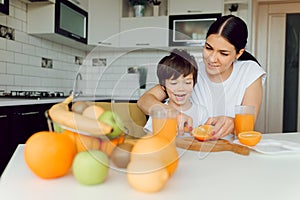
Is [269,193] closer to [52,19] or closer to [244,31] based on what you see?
[244,31]

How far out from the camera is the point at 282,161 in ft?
3.08

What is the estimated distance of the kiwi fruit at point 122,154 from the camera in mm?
634

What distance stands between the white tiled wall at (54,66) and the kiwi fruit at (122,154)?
198 millimetres

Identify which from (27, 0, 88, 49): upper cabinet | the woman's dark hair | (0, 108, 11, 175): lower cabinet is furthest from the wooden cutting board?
(27, 0, 88, 49): upper cabinet

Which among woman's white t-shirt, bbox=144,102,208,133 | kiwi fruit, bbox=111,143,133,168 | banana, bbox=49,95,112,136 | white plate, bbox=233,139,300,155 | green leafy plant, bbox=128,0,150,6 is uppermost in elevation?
green leafy plant, bbox=128,0,150,6

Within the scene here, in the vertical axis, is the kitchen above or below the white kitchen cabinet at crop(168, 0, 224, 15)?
below

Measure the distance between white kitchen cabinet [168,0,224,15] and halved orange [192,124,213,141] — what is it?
2.82 m

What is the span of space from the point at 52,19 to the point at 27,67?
1.63 ft

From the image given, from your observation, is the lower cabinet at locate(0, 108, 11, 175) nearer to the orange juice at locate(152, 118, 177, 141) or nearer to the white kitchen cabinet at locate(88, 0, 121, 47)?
the orange juice at locate(152, 118, 177, 141)

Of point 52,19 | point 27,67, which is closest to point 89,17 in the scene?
point 52,19

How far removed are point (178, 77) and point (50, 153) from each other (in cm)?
51

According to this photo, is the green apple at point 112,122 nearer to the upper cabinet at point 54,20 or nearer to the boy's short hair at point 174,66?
the boy's short hair at point 174,66

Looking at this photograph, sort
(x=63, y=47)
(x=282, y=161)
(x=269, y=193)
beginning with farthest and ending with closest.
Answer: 1. (x=63, y=47)
2. (x=282, y=161)
3. (x=269, y=193)

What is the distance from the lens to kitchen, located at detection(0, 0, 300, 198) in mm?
845
